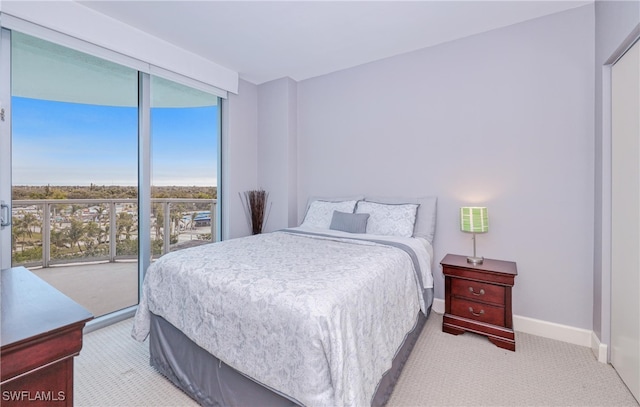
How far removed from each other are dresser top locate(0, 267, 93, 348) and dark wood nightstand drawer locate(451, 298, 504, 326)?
8.11ft

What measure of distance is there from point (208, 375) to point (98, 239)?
2998 mm

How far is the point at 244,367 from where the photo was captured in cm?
135

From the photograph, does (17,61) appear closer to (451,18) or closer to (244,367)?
(244,367)

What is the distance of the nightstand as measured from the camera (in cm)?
218

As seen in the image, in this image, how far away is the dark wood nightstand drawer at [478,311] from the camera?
222 centimetres

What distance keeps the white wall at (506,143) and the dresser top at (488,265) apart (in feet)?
0.64

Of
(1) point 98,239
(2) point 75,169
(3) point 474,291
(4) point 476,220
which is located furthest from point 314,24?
(1) point 98,239

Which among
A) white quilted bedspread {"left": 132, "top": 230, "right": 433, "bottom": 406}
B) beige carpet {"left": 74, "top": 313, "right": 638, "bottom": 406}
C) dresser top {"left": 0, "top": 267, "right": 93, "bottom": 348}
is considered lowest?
beige carpet {"left": 74, "top": 313, "right": 638, "bottom": 406}

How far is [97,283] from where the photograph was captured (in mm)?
3369

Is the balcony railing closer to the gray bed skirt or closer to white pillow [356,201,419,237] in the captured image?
the gray bed skirt

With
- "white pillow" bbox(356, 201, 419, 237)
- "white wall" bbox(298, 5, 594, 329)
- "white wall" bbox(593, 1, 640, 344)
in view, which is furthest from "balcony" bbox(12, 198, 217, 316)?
"white wall" bbox(593, 1, 640, 344)

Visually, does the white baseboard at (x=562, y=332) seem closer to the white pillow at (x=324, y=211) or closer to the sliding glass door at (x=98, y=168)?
the white pillow at (x=324, y=211)

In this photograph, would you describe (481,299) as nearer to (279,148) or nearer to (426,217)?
(426,217)

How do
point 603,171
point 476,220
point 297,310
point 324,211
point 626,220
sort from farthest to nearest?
1. point 324,211
2. point 476,220
3. point 603,171
4. point 626,220
5. point 297,310
